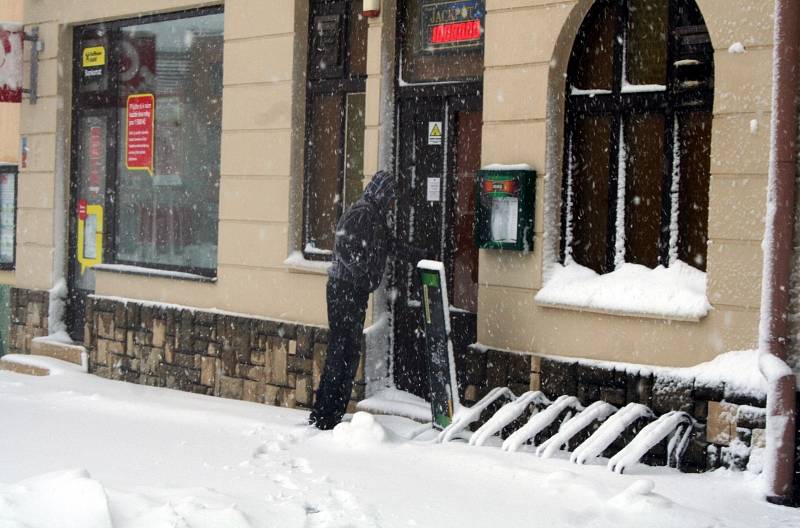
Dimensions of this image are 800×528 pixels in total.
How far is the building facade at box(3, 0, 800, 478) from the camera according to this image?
6641mm

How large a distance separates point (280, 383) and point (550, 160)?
2.99 m

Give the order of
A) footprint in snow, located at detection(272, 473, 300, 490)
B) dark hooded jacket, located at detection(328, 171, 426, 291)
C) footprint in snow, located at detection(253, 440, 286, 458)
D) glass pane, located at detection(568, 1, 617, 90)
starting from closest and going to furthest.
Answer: footprint in snow, located at detection(272, 473, 300, 490), footprint in snow, located at detection(253, 440, 286, 458), glass pane, located at detection(568, 1, 617, 90), dark hooded jacket, located at detection(328, 171, 426, 291)

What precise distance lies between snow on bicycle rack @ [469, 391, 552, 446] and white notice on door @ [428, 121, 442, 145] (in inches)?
82.9

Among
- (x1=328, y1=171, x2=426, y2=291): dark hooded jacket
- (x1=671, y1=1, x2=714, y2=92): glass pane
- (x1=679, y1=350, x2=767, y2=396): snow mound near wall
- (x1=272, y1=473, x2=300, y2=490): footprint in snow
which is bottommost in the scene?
(x1=272, y1=473, x2=300, y2=490): footprint in snow

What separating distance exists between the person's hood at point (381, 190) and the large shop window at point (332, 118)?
1.12 metres

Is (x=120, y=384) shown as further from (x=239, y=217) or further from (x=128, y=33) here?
(x=128, y=33)

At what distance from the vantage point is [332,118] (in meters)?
8.95

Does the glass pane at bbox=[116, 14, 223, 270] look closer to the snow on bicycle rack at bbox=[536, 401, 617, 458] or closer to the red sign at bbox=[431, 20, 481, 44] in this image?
the red sign at bbox=[431, 20, 481, 44]

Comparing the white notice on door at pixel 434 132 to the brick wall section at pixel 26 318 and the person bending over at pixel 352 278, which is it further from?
the brick wall section at pixel 26 318


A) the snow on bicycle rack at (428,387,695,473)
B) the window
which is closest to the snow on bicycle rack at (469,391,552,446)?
the snow on bicycle rack at (428,387,695,473)

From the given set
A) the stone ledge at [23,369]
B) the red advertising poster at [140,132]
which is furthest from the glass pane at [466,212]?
the stone ledge at [23,369]

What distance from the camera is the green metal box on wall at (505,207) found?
7.26 meters

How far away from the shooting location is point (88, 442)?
22.8ft

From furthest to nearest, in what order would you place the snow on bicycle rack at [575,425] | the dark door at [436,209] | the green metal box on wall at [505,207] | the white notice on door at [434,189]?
the white notice on door at [434,189] → the dark door at [436,209] → the green metal box on wall at [505,207] → the snow on bicycle rack at [575,425]
